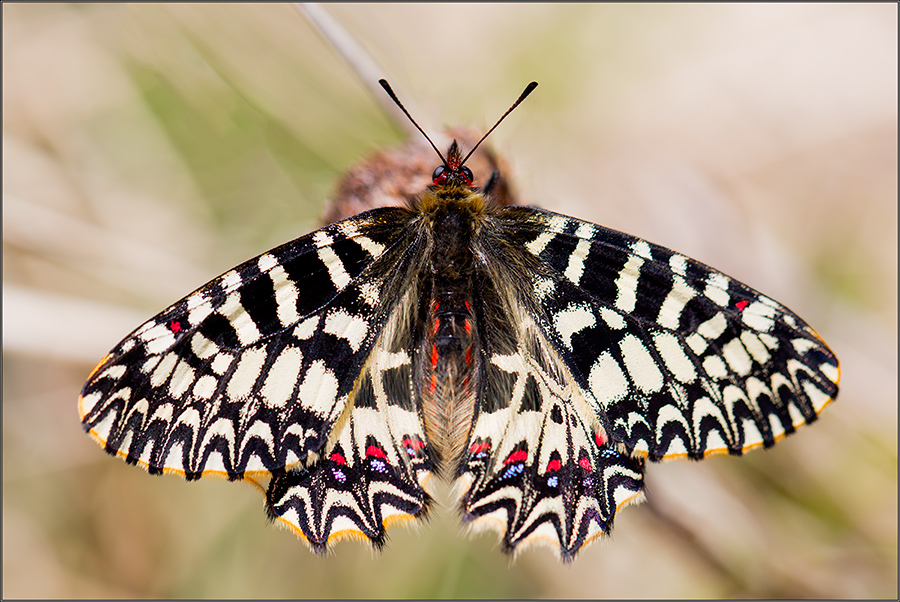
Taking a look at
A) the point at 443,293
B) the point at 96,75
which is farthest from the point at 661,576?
the point at 96,75

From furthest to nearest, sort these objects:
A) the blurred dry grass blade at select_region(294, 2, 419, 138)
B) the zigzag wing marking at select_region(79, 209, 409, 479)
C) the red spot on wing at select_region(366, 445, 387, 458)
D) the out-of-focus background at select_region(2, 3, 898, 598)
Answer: the out-of-focus background at select_region(2, 3, 898, 598) → the blurred dry grass blade at select_region(294, 2, 419, 138) → the red spot on wing at select_region(366, 445, 387, 458) → the zigzag wing marking at select_region(79, 209, 409, 479)

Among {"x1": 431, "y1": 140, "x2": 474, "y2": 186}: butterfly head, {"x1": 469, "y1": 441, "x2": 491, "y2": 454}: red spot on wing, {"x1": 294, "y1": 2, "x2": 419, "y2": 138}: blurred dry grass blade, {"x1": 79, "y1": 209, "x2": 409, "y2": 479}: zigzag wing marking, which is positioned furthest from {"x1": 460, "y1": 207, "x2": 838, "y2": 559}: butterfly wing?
{"x1": 294, "y1": 2, "x2": 419, "y2": 138}: blurred dry grass blade

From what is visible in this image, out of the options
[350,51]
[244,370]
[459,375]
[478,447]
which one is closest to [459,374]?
[459,375]

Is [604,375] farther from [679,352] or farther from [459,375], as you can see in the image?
[459,375]

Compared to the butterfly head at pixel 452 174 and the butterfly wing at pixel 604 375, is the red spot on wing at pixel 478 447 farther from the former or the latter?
the butterfly head at pixel 452 174

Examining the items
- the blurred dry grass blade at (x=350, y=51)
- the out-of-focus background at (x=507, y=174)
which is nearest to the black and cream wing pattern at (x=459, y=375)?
the out-of-focus background at (x=507, y=174)

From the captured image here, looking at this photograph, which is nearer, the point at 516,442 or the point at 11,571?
the point at 516,442

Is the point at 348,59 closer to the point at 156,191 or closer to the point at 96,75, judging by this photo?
the point at 156,191

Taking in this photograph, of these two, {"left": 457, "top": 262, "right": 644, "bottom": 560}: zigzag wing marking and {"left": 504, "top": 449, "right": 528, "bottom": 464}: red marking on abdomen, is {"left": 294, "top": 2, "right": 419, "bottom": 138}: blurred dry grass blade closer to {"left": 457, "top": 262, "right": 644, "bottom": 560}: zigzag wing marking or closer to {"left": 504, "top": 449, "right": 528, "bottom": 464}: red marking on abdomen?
{"left": 457, "top": 262, "right": 644, "bottom": 560}: zigzag wing marking
